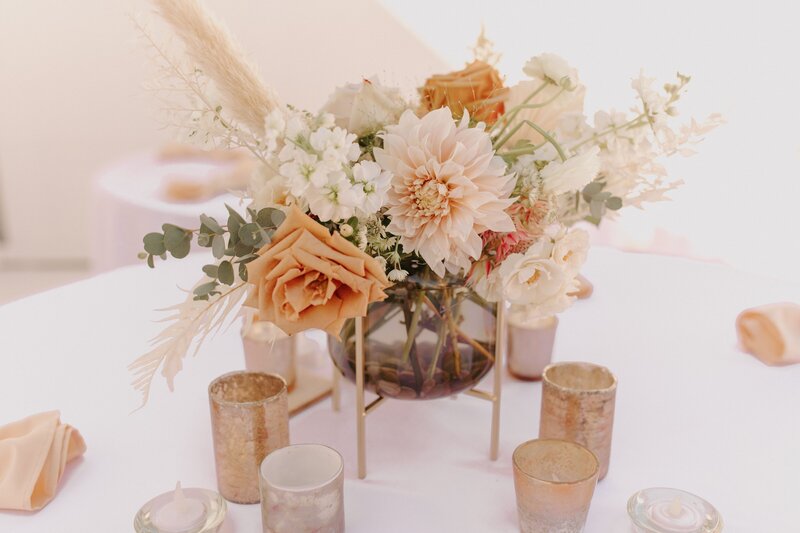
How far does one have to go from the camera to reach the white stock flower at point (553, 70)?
2.80 feet

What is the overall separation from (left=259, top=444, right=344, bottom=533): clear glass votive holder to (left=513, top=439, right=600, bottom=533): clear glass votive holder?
0.57 ft

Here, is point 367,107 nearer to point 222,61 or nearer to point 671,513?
point 222,61

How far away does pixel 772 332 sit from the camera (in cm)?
111

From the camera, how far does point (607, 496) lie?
829 mm

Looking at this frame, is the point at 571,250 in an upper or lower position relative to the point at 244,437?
upper

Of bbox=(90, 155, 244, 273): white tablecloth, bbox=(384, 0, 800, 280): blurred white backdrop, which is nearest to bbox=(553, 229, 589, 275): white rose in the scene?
bbox=(90, 155, 244, 273): white tablecloth

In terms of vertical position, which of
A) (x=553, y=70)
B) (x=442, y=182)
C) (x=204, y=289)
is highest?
(x=553, y=70)

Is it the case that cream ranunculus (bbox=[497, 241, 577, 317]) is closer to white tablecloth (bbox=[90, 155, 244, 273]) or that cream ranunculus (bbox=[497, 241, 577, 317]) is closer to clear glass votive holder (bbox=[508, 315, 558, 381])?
clear glass votive holder (bbox=[508, 315, 558, 381])

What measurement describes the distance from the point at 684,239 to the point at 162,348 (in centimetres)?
235

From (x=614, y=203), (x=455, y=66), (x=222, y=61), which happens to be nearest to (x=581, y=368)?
(x=614, y=203)

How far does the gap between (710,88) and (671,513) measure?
2.12 meters

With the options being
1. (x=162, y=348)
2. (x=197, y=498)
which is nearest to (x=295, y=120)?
(x=162, y=348)

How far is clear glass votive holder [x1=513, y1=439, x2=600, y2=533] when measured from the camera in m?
0.72

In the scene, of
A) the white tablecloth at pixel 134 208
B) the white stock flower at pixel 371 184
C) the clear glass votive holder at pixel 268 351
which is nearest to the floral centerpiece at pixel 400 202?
the white stock flower at pixel 371 184
